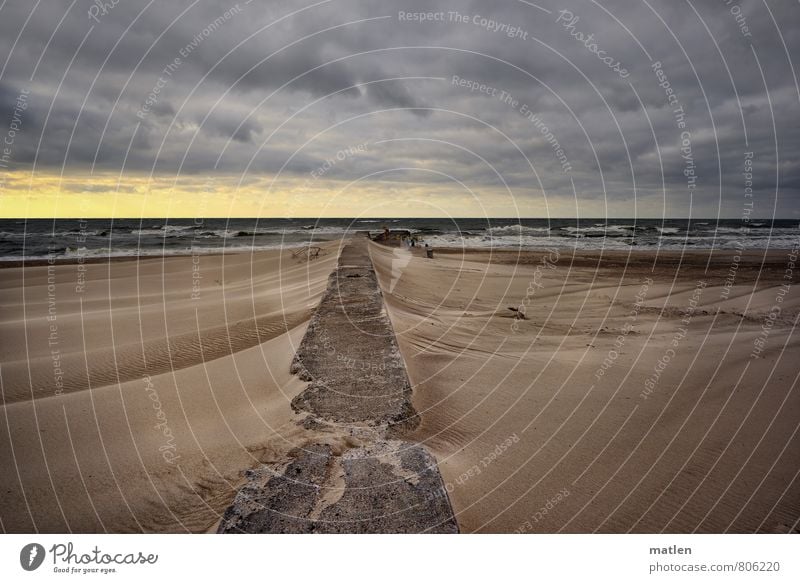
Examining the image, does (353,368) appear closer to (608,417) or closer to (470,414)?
(470,414)

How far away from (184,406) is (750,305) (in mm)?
14550

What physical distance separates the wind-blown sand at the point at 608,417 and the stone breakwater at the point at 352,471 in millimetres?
344

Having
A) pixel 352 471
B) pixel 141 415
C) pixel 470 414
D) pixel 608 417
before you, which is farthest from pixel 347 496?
pixel 608 417

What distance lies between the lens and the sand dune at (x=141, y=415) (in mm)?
3506

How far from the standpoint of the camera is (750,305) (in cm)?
1256

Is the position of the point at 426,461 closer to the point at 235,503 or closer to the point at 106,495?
the point at 235,503

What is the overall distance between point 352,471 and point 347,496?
0.26 meters

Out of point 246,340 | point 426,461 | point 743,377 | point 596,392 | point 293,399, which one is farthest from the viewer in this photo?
point 246,340

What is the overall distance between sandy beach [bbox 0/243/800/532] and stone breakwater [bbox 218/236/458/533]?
22 centimetres

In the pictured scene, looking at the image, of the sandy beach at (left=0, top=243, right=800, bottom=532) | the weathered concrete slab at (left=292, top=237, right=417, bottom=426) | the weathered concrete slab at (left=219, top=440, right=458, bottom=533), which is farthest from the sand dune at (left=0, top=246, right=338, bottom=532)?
the weathered concrete slab at (left=219, top=440, right=458, bottom=533)

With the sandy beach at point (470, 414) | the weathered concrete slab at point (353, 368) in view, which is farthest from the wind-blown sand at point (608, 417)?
the weathered concrete slab at point (353, 368)

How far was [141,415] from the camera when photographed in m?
4.95

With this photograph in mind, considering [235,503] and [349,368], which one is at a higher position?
[349,368]

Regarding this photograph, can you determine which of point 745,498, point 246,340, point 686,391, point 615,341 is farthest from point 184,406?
point 615,341
